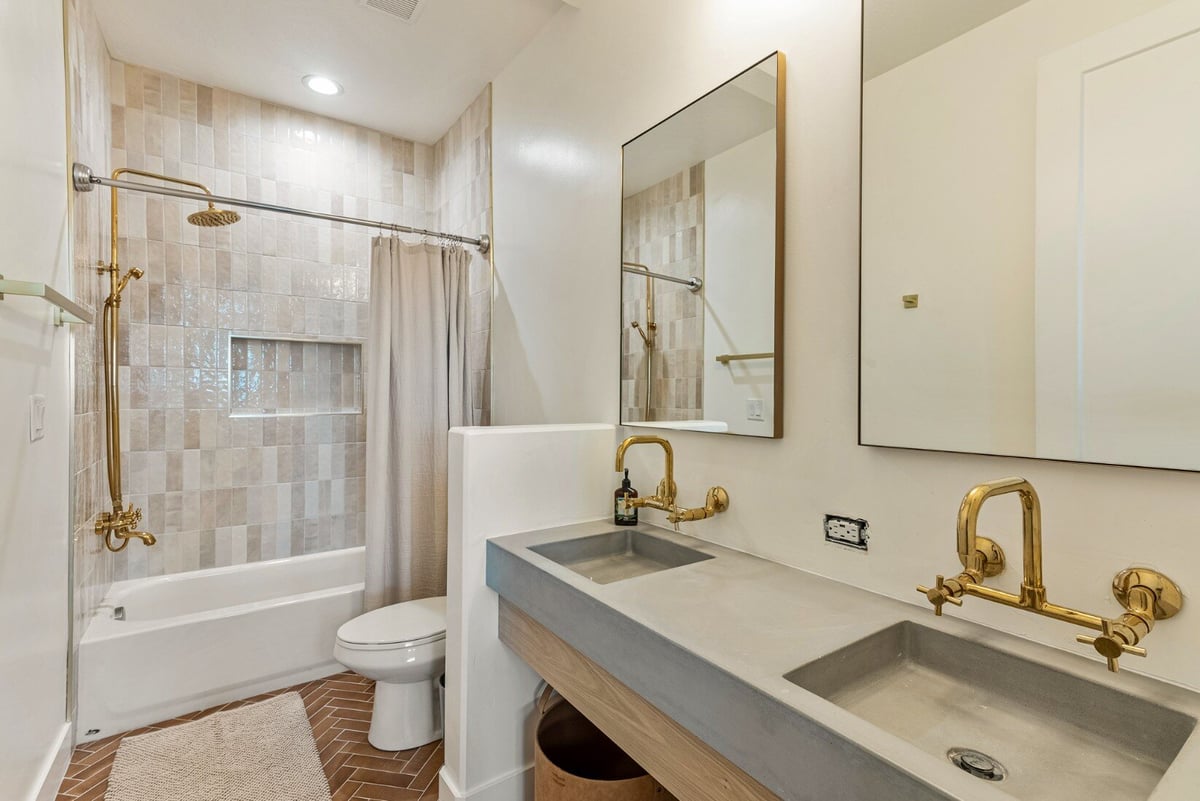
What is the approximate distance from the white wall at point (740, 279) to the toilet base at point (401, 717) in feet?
4.98

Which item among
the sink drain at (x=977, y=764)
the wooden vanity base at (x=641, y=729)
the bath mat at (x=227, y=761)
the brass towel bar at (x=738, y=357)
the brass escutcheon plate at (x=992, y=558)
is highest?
the brass towel bar at (x=738, y=357)

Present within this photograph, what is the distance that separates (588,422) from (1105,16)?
1.66m

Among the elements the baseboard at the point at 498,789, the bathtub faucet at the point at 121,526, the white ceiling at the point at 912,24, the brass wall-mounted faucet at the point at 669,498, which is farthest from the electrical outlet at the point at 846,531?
the bathtub faucet at the point at 121,526

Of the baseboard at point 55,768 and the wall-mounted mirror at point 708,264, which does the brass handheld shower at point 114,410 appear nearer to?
the baseboard at point 55,768

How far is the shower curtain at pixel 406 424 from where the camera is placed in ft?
7.63

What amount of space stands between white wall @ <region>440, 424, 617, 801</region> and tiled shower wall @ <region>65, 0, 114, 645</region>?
1409 millimetres

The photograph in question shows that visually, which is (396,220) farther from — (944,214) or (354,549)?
(944,214)

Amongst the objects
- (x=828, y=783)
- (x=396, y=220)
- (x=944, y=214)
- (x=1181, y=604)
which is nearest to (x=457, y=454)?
(x=828, y=783)

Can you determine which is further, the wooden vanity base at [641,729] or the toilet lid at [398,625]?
the toilet lid at [398,625]

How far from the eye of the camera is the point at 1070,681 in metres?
0.84

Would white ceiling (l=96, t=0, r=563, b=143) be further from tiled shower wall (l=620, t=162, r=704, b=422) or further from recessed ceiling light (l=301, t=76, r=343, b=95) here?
tiled shower wall (l=620, t=162, r=704, b=422)

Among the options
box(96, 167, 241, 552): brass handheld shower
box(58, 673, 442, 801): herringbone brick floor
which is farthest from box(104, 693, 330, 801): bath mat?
box(96, 167, 241, 552): brass handheld shower

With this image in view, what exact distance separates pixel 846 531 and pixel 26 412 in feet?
6.68

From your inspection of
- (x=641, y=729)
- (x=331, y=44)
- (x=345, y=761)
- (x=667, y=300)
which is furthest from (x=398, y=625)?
(x=331, y=44)
